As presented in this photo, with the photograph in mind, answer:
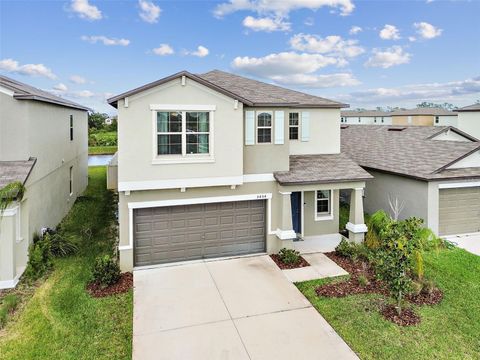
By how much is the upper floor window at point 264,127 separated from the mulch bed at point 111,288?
6313 mm

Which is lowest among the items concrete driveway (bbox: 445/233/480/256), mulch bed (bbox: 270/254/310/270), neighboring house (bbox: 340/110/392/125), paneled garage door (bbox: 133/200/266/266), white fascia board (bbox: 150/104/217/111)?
mulch bed (bbox: 270/254/310/270)

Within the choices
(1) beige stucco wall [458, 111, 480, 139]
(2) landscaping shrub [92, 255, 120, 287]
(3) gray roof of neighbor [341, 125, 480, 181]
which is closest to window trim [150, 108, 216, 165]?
(2) landscaping shrub [92, 255, 120, 287]

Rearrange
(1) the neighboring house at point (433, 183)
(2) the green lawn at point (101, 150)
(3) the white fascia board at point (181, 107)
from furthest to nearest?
(2) the green lawn at point (101, 150) < (1) the neighboring house at point (433, 183) < (3) the white fascia board at point (181, 107)

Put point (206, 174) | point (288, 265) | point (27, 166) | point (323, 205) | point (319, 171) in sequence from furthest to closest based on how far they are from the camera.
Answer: point (323, 205) < point (319, 171) < point (288, 265) < point (206, 174) < point (27, 166)

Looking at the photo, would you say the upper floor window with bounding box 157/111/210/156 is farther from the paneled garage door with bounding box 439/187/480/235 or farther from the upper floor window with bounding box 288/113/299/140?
the paneled garage door with bounding box 439/187/480/235

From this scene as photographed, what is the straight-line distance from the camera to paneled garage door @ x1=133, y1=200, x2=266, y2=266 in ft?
37.7

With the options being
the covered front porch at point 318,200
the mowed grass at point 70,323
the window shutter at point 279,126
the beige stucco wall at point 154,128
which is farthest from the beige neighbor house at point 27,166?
the covered front porch at point 318,200

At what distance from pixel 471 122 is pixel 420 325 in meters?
30.8

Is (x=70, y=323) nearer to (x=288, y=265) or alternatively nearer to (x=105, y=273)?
(x=105, y=273)

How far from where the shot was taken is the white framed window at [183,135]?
10.9 meters

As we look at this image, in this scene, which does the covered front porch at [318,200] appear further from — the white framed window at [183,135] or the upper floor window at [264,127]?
the white framed window at [183,135]

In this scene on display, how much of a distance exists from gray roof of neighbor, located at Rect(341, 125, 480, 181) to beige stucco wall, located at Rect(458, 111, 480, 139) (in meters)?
14.9

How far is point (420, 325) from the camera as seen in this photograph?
825 cm

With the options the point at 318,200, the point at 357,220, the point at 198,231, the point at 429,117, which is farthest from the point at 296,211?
the point at 429,117
